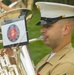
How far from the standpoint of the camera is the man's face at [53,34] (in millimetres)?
3418

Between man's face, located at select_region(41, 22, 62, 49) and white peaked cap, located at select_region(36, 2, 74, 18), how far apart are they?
0.37 ft

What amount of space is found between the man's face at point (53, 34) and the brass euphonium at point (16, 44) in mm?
175

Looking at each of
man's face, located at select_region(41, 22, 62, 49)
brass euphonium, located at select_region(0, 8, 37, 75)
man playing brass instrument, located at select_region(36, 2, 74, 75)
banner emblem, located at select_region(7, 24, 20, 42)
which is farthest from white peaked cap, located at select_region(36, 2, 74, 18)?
banner emblem, located at select_region(7, 24, 20, 42)

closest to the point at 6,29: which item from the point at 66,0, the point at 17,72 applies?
the point at 17,72

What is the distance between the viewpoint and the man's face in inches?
135

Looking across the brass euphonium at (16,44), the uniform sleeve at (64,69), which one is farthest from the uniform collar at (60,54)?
the brass euphonium at (16,44)

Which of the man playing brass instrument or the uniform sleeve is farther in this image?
the man playing brass instrument

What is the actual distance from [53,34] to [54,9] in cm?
23

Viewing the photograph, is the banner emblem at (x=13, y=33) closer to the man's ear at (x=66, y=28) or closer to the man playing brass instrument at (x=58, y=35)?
the man playing brass instrument at (x=58, y=35)

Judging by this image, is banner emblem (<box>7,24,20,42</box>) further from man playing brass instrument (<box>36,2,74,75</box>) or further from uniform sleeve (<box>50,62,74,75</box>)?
uniform sleeve (<box>50,62,74,75</box>)

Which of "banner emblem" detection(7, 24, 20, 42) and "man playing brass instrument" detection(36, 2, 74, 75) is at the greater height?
"banner emblem" detection(7, 24, 20, 42)

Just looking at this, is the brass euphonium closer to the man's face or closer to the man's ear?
the man's face

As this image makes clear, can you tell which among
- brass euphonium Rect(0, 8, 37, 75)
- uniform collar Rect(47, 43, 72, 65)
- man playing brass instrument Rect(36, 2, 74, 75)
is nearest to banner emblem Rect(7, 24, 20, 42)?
brass euphonium Rect(0, 8, 37, 75)

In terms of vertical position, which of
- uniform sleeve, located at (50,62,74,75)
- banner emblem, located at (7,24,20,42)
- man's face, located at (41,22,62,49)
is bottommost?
uniform sleeve, located at (50,62,74,75)
